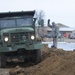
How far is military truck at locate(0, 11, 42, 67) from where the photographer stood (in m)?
19.4

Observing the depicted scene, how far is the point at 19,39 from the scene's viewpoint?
1966 centimetres

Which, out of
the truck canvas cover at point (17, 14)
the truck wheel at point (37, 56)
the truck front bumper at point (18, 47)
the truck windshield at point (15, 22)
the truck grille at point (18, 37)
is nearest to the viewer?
the truck front bumper at point (18, 47)

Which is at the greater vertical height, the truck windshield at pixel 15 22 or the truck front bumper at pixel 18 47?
the truck windshield at pixel 15 22

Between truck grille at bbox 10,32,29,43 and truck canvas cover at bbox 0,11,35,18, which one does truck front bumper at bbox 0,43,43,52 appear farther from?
truck canvas cover at bbox 0,11,35,18

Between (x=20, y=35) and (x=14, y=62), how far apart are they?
3.21m

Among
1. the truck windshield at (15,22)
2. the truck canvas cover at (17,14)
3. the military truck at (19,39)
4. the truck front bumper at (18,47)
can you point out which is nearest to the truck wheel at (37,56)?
the military truck at (19,39)

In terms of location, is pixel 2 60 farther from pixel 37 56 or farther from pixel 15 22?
pixel 15 22

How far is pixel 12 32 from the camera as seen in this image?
770 inches

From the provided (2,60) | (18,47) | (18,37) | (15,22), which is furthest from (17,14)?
(2,60)

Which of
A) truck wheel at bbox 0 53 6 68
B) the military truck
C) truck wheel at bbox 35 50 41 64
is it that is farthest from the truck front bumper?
truck wheel at bbox 35 50 41 64

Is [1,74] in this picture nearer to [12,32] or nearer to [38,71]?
[38,71]

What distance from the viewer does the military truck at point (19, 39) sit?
19.4 meters

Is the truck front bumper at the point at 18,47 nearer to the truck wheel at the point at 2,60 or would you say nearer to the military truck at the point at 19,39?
the military truck at the point at 19,39

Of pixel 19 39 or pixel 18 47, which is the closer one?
pixel 18 47
